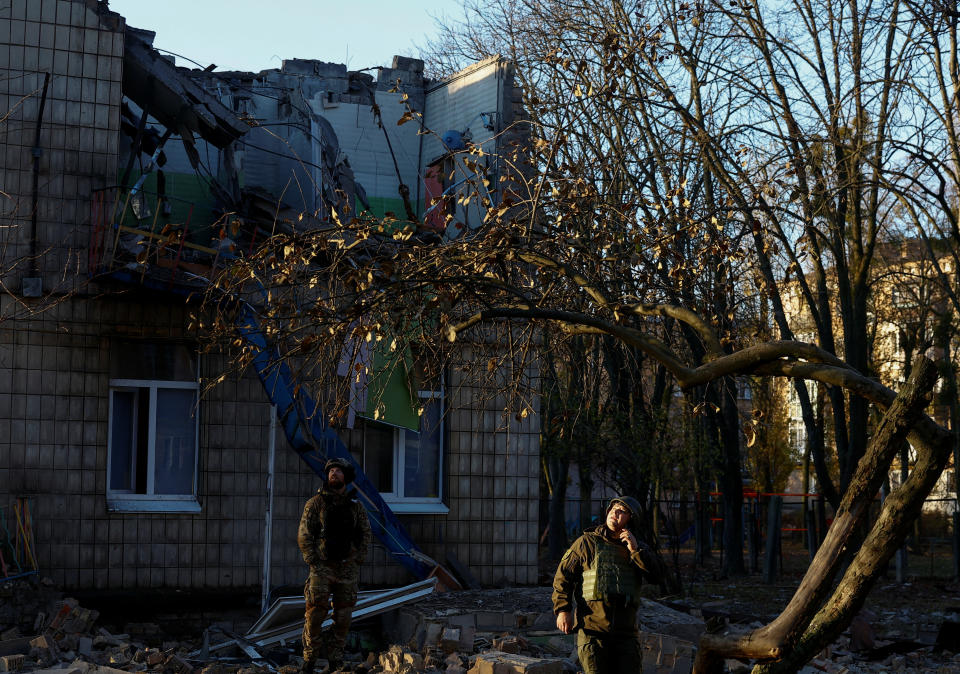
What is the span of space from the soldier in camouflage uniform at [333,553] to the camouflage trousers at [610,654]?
321cm

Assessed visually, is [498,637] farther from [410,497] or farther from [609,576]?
[609,576]

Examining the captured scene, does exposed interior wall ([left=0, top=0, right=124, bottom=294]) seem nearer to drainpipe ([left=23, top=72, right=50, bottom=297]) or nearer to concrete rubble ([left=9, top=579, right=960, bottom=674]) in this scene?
drainpipe ([left=23, top=72, right=50, bottom=297])

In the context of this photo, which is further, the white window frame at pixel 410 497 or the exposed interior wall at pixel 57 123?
the white window frame at pixel 410 497

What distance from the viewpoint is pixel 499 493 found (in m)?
13.9

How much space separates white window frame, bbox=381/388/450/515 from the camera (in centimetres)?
1347

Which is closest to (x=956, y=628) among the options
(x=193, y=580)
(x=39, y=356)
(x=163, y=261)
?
(x=193, y=580)

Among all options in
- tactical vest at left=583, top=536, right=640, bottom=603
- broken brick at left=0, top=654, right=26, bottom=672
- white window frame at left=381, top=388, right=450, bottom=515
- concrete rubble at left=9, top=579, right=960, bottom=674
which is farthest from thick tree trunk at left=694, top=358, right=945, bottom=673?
white window frame at left=381, top=388, right=450, bottom=515

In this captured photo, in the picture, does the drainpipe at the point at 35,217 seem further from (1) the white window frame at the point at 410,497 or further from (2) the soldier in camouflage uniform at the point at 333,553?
(1) the white window frame at the point at 410,497

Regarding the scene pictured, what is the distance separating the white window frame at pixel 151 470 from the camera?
1238cm

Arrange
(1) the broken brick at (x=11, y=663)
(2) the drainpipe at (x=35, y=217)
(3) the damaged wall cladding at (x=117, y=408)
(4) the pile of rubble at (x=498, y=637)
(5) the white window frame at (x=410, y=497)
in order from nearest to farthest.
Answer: (1) the broken brick at (x=11, y=663), (4) the pile of rubble at (x=498, y=637), (2) the drainpipe at (x=35, y=217), (3) the damaged wall cladding at (x=117, y=408), (5) the white window frame at (x=410, y=497)

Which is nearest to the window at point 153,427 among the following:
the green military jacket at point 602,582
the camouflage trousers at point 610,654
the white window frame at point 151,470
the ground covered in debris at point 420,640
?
the white window frame at point 151,470

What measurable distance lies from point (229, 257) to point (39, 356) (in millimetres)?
2333

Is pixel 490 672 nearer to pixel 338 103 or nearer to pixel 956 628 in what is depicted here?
pixel 956 628

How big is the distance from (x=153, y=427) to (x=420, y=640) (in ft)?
13.2
